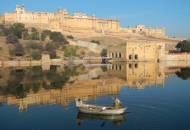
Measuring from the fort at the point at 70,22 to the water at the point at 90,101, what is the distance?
2332 inches

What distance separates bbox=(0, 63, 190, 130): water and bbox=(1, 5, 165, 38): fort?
59221mm

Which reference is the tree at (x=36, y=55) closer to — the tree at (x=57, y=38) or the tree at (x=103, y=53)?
the tree at (x=57, y=38)

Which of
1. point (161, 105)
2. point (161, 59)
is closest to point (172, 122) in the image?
point (161, 105)

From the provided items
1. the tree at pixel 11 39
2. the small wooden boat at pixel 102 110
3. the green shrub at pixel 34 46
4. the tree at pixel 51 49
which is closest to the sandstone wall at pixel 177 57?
the tree at pixel 51 49

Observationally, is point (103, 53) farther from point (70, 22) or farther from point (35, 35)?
point (70, 22)

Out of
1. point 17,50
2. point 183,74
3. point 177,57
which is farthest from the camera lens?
point 177,57

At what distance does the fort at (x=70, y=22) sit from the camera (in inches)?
3538

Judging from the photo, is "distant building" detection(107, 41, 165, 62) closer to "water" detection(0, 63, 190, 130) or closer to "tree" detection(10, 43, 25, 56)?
"tree" detection(10, 43, 25, 56)

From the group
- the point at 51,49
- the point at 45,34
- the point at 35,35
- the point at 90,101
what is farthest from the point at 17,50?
the point at 90,101

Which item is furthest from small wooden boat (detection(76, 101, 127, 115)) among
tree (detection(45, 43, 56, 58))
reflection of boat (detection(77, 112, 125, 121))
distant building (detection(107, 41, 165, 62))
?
distant building (detection(107, 41, 165, 62))

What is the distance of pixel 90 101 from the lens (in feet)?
68.9

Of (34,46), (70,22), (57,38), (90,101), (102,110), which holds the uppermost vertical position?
(70,22)

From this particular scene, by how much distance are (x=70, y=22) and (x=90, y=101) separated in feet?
258

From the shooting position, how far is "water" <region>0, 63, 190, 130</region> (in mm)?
15805
